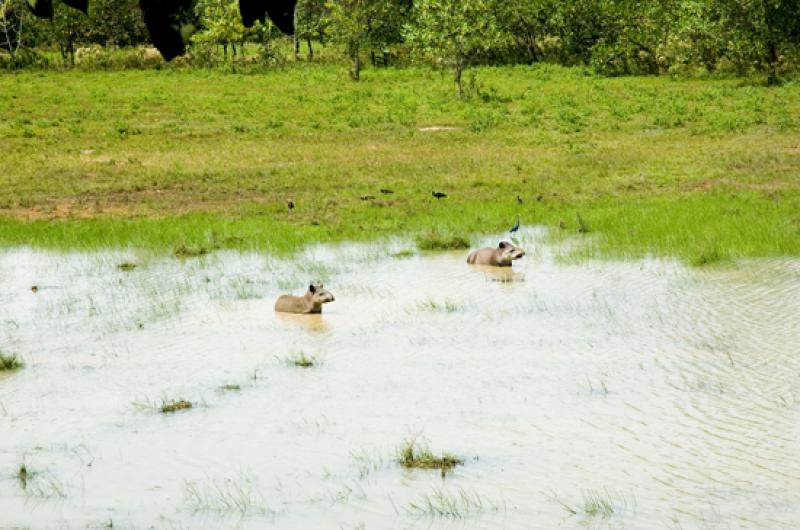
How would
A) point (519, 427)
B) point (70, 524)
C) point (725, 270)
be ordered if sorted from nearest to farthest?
point (70, 524) < point (519, 427) < point (725, 270)

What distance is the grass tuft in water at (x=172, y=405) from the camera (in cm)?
860

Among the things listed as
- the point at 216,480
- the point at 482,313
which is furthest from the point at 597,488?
the point at 482,313

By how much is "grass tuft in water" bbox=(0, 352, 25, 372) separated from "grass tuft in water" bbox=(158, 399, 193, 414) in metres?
1.65

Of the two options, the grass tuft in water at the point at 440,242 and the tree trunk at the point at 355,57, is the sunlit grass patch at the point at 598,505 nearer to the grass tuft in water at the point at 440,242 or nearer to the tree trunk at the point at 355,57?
the grass tuft in water at the point at 440,242

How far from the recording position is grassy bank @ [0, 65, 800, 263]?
1530 cm

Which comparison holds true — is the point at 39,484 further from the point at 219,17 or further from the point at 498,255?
the point at 498,255

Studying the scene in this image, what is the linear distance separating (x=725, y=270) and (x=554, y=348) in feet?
11.0

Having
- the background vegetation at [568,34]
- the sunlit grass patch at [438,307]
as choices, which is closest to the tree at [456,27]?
the background vegetation at [568,34]

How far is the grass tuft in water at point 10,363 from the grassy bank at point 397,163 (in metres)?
4.64

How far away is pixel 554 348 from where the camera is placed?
10250mm

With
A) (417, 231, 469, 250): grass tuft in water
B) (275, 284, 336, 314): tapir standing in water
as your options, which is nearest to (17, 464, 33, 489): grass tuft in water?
(275, 284, 336, 314): tapir standing in water

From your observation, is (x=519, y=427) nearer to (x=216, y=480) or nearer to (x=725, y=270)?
(x=216, y=480)

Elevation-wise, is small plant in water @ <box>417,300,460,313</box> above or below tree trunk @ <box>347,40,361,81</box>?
below

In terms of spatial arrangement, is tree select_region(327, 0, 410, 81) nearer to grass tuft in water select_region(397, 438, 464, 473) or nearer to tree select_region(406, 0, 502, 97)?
tree select_region(406, 0, 502, 97)
